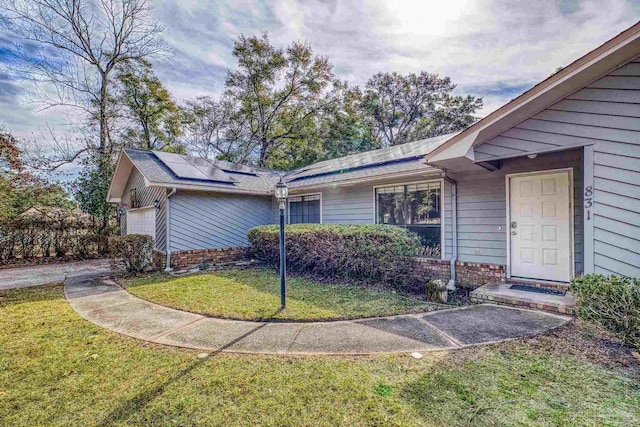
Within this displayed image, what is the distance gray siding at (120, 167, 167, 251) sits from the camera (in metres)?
8.88

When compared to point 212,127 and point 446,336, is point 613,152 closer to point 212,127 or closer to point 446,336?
point 446,336

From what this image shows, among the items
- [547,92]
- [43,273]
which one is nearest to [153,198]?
[43,273]

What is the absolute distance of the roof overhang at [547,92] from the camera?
3.47 meters

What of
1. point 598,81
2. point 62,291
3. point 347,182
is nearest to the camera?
point 598,81

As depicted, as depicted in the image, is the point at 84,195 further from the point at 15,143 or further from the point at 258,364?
the point at 258,364

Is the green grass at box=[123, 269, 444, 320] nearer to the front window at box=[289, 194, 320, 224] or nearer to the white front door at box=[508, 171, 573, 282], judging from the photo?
the white front door at box=[508, 171, 573, 282]

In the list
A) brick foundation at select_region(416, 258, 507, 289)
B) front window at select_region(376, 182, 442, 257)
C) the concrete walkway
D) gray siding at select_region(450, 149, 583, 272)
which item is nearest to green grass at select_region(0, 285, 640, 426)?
brick foundation at select_region(416, 258, 507, 289)

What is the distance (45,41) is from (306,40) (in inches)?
552

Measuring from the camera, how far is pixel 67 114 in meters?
14.7

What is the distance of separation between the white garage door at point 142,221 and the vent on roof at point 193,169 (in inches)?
63.3

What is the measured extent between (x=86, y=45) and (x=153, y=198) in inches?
482

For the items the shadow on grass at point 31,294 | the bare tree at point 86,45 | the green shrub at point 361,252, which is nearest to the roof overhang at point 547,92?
the green shrub at point 361,252

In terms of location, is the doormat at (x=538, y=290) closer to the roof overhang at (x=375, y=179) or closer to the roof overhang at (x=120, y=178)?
the roof overhang at (x=375, y=179)

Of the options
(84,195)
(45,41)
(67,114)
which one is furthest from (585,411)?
(45,41)
